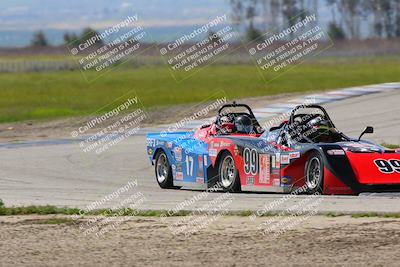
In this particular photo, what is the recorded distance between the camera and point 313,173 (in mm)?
15945

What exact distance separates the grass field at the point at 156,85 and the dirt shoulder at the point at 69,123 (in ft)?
13.7

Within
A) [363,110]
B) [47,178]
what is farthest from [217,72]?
[47,178]

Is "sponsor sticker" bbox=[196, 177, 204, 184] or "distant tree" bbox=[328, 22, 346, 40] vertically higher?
"distant tree" bbox=[328, 22, 346, 40]

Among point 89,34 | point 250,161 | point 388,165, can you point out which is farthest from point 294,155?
point 89,34

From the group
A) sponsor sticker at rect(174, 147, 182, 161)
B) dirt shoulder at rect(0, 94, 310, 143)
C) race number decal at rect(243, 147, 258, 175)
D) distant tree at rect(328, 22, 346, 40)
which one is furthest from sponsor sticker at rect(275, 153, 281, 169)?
distant tree at rect(328, 22, 346, 40)

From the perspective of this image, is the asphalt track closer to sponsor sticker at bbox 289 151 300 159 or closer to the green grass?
the green grass

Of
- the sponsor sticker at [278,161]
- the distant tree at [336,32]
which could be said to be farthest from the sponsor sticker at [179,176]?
the distant tree at [336,32]

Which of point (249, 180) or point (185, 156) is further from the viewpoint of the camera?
point (185, 156)

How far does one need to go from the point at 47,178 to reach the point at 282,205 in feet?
22.5

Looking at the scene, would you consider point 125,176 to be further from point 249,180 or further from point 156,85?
point 156,85

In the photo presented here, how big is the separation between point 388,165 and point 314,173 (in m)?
1.02

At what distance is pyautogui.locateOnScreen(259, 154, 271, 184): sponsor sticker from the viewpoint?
16.5 m

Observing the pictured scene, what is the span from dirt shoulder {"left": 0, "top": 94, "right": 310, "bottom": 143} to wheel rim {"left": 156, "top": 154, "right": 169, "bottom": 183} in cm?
959

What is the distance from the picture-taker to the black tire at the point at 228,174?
16.9 meters
